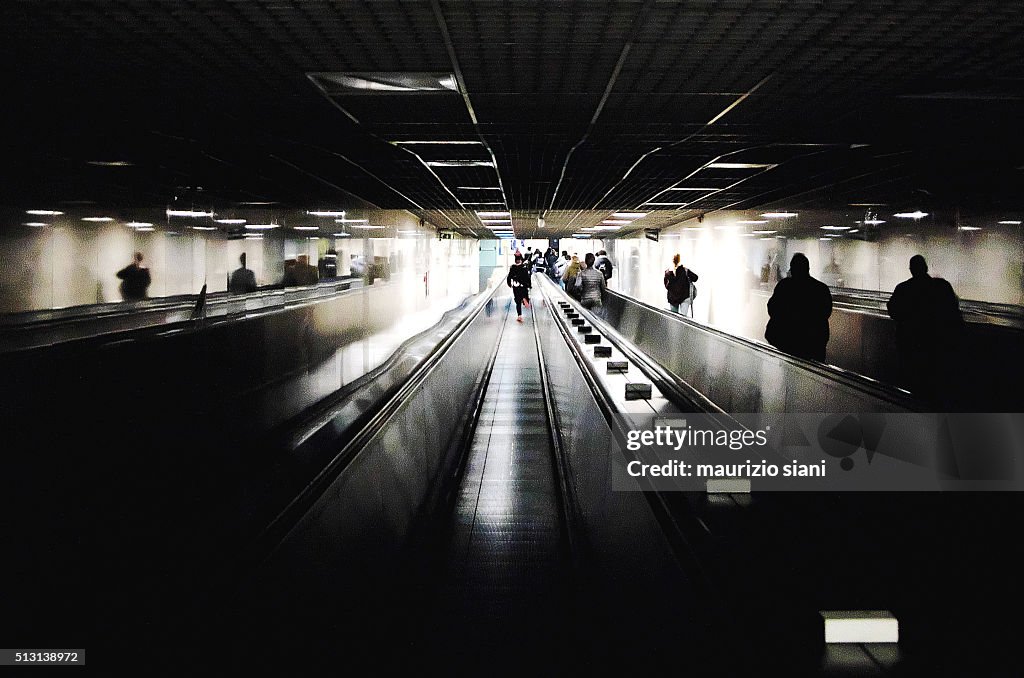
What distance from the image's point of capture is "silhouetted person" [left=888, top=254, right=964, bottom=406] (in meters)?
7.75

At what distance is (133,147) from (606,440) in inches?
175

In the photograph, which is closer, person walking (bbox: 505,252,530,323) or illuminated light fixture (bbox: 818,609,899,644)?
illuminated light fixture (bbox: 818,609,899,644)

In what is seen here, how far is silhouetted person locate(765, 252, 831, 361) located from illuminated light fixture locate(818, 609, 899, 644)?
5.64 m

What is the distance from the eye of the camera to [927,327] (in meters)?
7.84

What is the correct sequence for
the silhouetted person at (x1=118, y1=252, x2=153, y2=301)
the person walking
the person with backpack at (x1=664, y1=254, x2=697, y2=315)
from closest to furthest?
the silhouetted person at (x1=118, y1=252, x2=153, y2=301), the person with backpack at (x1=664, y1=254, x2=697, y2=315), the person walking

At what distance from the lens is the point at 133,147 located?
668 cm

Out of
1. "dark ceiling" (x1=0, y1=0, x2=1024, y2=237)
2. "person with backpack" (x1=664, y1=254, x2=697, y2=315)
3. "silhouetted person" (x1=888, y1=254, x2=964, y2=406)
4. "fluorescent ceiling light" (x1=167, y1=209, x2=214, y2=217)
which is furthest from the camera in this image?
"person with backpack" (x1=664, y1=254, x2=697, y2=315)

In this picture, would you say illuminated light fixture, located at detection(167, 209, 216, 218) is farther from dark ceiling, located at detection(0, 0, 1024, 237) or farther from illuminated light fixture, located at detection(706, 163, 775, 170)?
illuminated light fixture, located at detection(706, 163, 775, 170)

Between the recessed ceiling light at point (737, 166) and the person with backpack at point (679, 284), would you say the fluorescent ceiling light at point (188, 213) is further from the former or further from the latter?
the person with backpack at point (679, 284)

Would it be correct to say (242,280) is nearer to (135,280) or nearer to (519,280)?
(135,280)

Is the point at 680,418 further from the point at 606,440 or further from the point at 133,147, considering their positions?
the point at 133,147

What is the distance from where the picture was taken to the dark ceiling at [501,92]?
12.5 ft

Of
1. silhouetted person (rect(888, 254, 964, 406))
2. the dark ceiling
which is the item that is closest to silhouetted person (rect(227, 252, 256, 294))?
the dark ceiling

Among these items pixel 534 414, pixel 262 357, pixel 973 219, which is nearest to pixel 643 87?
pixel 973 219
